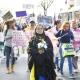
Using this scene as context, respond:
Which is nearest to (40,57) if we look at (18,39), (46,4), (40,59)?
(40,59)

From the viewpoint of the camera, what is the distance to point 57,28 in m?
13.9

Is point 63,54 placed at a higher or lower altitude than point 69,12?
lower

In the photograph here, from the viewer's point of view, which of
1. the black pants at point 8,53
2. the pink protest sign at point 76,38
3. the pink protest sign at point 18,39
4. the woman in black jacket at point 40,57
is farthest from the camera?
the pink protest sign at point 18,39

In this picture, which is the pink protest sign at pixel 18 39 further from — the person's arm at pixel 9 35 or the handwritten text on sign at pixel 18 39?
the person's arm at pixel 9 35

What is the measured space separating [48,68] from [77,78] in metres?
3.50

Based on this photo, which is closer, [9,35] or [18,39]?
[9,35]

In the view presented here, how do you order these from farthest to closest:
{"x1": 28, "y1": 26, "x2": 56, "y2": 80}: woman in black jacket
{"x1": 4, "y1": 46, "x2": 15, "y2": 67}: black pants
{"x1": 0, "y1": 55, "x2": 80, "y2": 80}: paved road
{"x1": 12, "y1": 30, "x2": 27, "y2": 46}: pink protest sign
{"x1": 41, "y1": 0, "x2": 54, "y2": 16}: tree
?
{"x1": 41, "y1": 0, "x2": 54, "y2": 16}: tree → {"x1": 12, "y1": 30, "x2": 27, "y2": 46}: pink protest sign → {"x1": 4, "y1": 46, "x2": 15, "y2": 67}: black pants → {"x1": 0, "y1": 55, "x2": 80, "y2": 80}: paved road → {"x1": 28, "y1": 26, "x2": 56, "y2": 80}: woman in black jacket

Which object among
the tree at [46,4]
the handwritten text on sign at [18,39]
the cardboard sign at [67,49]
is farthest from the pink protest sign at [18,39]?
the tree at [46,4]

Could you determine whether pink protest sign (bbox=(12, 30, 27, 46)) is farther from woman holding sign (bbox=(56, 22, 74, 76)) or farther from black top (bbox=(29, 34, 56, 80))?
black top (bbox=(29, 34, 56, 80))

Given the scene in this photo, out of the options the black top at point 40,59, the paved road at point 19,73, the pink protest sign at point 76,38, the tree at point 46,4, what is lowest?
the paved road at point 19,73

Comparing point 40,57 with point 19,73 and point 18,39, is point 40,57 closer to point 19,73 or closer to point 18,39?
point 19,73

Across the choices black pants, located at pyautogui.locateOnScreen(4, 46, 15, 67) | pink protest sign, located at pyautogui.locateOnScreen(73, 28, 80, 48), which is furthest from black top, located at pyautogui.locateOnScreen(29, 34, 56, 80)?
pink protest sign, located at pyautogui.locateOnScreen(73, 28, 80, 48)

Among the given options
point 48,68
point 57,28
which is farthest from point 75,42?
point 48,68

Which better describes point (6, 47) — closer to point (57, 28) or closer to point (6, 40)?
point (6, 40)
